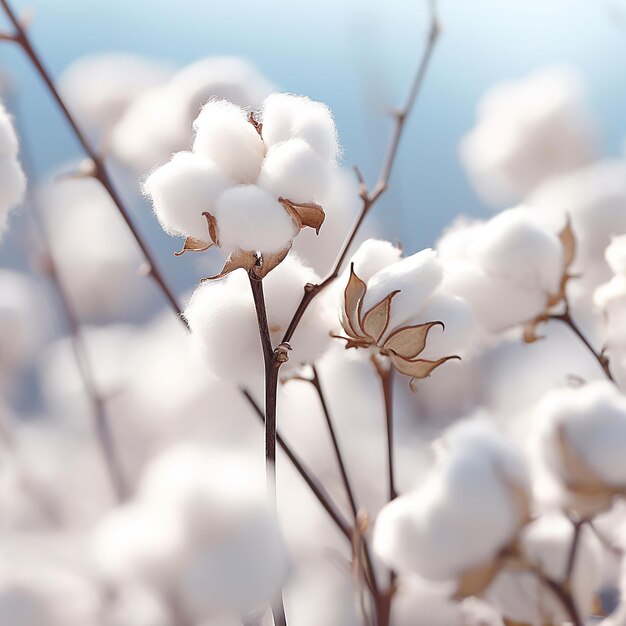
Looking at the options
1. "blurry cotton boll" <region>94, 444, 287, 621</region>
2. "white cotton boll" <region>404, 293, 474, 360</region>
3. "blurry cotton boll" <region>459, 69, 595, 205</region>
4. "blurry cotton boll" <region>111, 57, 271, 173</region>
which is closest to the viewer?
"blurry cotton boll" <region>94, 444, 287, 621</region>

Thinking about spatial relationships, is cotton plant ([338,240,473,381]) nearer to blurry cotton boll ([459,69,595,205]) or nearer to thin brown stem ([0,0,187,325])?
thin brown stem ([0,0,187,325])

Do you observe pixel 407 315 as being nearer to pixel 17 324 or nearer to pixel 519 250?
pixel 519 250

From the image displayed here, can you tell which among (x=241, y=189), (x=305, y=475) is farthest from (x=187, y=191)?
(x=305, y=475)

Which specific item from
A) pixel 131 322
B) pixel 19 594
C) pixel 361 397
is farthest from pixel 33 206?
pixel 19 594

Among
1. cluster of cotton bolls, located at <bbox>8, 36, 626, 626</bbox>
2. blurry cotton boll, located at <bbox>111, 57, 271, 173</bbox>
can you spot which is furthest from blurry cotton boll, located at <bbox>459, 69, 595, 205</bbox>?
blurry cotton boll, located at <bbox>111, 57, 271, 173</bbox>

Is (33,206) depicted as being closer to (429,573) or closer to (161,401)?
(161,401)

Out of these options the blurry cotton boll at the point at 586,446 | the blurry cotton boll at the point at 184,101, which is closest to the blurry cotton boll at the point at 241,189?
the blurry cotton boll at the point at 586,446

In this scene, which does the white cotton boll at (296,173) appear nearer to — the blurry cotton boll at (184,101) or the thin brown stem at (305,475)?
the thin brown stem at (305,475)
